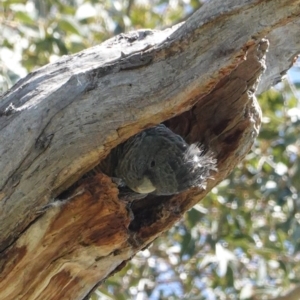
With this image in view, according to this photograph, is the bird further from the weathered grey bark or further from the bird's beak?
the weathered grey bark

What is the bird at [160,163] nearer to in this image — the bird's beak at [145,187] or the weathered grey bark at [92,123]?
the bird's beak at [145,187]

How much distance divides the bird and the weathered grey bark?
109mm

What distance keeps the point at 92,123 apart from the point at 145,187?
25cm

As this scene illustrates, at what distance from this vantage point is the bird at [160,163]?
1.76m

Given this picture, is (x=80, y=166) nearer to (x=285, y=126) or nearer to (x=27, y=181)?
(x=27, y=181)

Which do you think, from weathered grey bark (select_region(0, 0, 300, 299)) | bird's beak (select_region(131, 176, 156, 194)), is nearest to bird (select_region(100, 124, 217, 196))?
bird's beak (select_region(131, 176, 156, 194))

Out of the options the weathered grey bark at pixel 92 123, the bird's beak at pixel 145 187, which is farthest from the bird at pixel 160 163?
the weathered grey bark at pixel 92 123

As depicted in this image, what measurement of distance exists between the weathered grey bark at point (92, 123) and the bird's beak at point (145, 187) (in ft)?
0.25

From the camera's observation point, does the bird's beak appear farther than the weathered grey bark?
Yes

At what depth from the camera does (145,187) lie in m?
1.80

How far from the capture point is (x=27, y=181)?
1.65 m

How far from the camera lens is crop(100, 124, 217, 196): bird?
1.76m

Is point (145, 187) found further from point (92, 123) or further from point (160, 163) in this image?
point (92, 123)

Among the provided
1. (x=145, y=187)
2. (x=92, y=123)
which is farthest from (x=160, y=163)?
(x=92, y=123)
